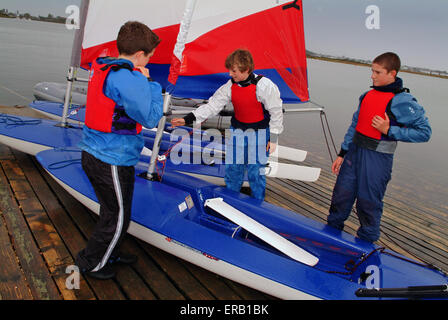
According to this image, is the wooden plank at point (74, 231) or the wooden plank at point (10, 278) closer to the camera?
the wooden plank at point (10, 278)

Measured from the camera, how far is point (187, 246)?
188 centimetres

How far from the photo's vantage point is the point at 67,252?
6.65 feet

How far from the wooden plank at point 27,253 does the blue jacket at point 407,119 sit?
2.25m

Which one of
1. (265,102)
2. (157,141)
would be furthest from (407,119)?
(157,141)

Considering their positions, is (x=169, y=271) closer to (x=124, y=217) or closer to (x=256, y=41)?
(x=124, y=217)

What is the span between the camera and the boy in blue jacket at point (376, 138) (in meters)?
2.01

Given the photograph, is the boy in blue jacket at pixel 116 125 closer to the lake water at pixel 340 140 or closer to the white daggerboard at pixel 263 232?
the white daggerboard at pixel 263 232

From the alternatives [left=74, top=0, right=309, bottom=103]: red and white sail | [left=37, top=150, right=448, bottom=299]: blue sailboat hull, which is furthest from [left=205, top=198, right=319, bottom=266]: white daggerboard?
[left=74, top=0, right=309, bottom=103]: red and white sail

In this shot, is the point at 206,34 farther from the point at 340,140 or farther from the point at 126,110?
the point at 340,140

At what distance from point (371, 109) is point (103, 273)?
2032 millimetres

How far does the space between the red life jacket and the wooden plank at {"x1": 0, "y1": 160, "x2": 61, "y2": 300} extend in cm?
94

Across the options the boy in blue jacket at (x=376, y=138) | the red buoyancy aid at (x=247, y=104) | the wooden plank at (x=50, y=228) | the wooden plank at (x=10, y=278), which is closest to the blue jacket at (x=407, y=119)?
the boy in blue jacket at (x=376, y=138)

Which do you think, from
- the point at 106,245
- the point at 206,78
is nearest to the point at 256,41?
the point at 206,78
